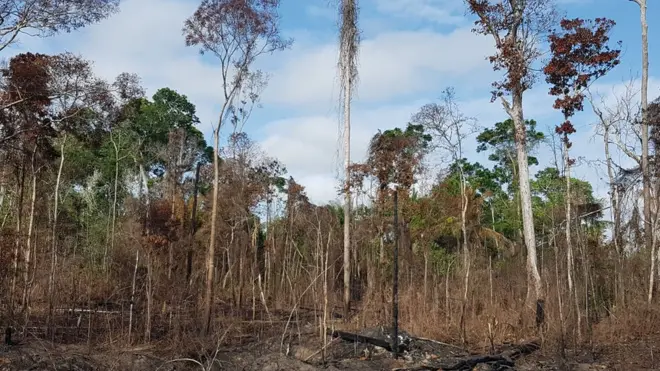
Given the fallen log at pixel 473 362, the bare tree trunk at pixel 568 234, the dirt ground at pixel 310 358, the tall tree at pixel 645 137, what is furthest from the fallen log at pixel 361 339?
the tall tree at pixel 645 137

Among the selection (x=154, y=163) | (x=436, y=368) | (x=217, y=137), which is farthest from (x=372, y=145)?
(x=154, y=163)

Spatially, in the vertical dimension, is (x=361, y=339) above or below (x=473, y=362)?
above

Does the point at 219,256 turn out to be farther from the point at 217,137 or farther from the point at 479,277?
the point at 479,277

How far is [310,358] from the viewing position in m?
11.8

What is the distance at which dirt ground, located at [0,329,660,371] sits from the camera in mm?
10844

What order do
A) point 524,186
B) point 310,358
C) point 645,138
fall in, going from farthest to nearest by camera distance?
point 645,138 → point 524,186 → point 310,358

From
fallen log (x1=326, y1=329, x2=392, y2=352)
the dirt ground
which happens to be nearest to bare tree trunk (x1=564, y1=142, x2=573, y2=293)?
the dirt ground

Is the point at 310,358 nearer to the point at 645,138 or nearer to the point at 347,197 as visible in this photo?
the point at 347,197

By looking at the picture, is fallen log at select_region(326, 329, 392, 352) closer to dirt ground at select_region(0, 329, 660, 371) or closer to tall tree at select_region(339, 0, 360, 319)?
dirt ground at select_region(0, 329, 660, 371)

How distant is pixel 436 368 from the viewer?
11219mm

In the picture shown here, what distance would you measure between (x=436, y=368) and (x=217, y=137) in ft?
27.0

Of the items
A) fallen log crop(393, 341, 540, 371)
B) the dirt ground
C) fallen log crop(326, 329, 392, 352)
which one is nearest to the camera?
the dirt ground

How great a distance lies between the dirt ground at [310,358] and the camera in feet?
35.6

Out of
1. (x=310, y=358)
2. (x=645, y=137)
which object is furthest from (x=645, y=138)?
(x=310, y=358)
